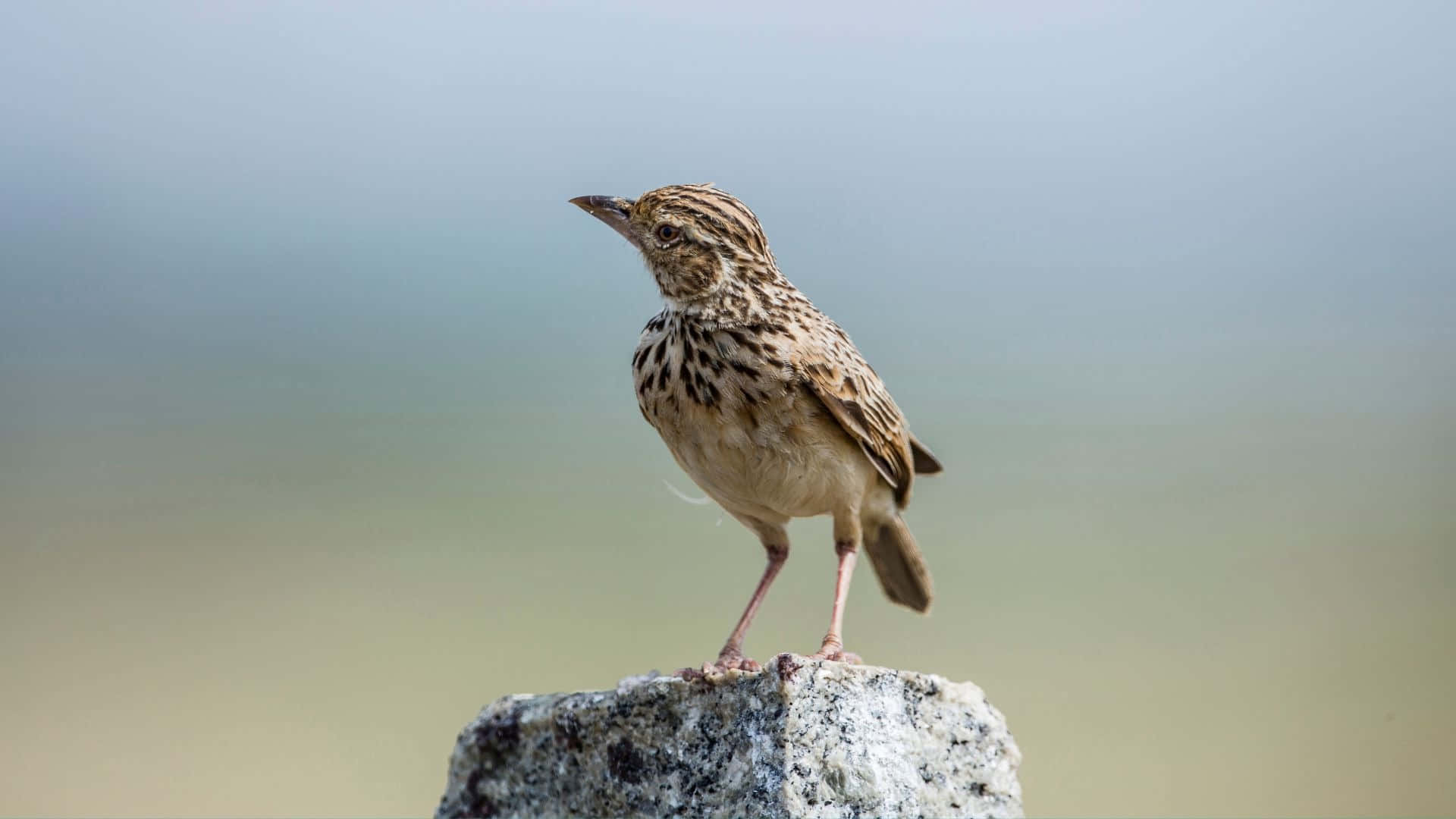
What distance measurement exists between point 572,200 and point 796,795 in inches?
111

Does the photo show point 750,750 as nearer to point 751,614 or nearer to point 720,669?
point 720,669

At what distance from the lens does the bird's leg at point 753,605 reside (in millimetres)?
4398

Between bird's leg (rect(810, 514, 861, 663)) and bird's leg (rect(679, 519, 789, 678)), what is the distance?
34cm

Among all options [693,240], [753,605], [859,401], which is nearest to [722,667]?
[753,605]

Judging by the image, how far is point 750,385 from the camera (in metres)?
5.00

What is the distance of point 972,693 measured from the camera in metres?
4.45

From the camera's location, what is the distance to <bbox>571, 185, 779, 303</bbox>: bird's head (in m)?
5.29

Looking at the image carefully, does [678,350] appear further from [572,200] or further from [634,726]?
[634,726]

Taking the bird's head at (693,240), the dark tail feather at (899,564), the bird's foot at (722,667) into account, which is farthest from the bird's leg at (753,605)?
the bird's head at (693,240)

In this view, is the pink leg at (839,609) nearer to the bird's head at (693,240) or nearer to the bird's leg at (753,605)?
the bird's leg at (753,605)

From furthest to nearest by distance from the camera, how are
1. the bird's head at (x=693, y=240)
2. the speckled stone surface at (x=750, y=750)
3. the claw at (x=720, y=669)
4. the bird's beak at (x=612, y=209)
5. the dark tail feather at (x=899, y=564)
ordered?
the dark tail feather at (x=899, y=564) → the bird's beak at (x=612, y=209) → the bird's head at (x=693, y=240) → the claw at (x=720, y=669) → the speckled stone surface at (x=750, y=750)

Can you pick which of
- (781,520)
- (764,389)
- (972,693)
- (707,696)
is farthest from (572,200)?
(972,693)

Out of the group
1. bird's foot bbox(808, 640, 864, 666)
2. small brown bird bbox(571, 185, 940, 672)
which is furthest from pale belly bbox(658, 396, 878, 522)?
bird's foot bbox(808, 640, 864, 666)

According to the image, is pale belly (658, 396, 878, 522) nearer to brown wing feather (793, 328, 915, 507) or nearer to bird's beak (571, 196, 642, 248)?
brown wing feather (793, 328, 915, 507)
